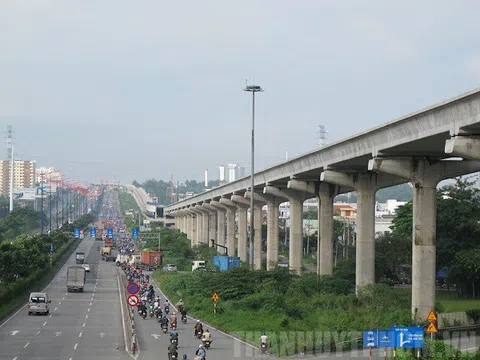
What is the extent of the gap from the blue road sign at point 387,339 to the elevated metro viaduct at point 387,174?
35.1 feet

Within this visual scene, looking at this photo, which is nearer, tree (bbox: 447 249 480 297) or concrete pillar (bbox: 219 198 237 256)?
tree (bbox: 447 249 480 297)

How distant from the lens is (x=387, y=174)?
198ft

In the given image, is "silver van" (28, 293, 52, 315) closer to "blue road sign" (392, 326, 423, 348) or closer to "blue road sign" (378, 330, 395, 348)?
"blue road sign" (378, 330, 395, 348)

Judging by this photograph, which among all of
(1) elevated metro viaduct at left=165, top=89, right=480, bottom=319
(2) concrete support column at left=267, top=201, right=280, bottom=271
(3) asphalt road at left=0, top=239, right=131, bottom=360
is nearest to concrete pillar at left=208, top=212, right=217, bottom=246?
(1) elevated metro viaduct at left=165, top=89, right=480, bottom=319

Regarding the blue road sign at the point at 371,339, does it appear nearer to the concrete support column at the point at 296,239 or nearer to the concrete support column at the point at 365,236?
the concrete support column at the point at 365,236

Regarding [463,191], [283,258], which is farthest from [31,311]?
[283,258]

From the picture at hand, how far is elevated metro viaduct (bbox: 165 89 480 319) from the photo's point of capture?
4109 cm

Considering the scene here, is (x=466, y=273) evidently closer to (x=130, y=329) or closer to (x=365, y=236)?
(x=365, y=236)

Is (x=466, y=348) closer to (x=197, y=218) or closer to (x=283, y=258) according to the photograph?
(x=283, y=258)

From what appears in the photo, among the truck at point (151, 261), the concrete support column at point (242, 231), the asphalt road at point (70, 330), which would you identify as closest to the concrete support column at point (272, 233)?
the asphalt road at point (70, 330)

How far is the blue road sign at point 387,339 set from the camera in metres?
31.8

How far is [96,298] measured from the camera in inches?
3076

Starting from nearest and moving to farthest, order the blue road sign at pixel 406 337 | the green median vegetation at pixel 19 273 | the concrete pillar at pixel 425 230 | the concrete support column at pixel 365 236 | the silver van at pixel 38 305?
the blue road sign at pixel 406 337
the concrete pillar at pixel 425 230
the concrete support column at pixel 365 236
the silver van at pixel 38 305
the green median vegetation at pixel 19 273

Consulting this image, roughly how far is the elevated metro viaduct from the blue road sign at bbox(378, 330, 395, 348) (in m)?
10.7
